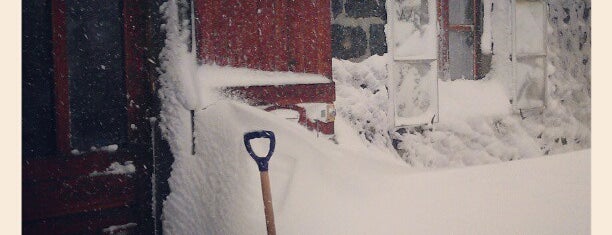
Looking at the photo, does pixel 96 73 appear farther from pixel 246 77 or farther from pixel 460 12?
pixel 460 12

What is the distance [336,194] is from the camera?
207cm

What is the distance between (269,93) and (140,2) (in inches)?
32.2

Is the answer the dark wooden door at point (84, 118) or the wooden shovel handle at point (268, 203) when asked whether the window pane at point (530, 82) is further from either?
the dark wooden door at point (84, 118)

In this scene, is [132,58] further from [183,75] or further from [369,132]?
[369,132]

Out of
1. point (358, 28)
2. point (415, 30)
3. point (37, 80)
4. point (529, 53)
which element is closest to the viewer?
point (37, 80)

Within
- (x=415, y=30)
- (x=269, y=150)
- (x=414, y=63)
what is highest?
(x=415, y=30)

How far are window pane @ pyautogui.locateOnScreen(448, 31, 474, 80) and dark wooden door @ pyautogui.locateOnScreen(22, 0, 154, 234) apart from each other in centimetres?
259

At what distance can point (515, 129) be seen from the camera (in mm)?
4215

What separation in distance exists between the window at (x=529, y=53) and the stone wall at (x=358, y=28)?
1494mm

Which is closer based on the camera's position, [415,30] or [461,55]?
[415,30]

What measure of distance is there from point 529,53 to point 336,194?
2921 mm

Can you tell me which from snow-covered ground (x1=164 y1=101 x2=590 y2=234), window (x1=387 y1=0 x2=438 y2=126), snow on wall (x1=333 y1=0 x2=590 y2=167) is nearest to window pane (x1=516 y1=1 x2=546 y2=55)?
snow on wall (x1=333 y1=0 x2=590 y2=167)

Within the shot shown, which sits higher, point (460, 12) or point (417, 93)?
point (460, 12)

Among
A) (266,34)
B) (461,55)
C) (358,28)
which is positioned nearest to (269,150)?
Answer: (266,34)
